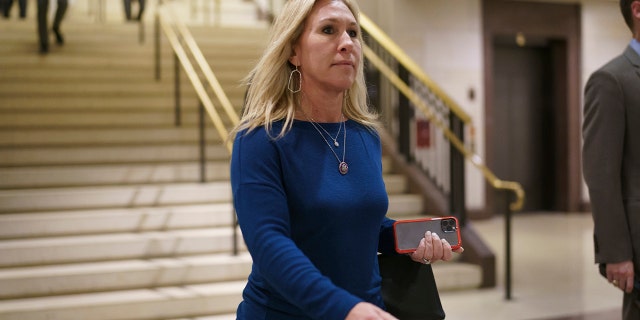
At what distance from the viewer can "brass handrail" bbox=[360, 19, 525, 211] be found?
6.07 meters

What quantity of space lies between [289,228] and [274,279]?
4.9 inches

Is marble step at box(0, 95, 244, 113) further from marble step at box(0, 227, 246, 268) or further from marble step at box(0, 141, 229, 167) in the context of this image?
marble step at box(0, 227, 246, 268)

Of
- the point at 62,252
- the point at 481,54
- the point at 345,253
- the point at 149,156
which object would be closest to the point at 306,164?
the point at 345,253

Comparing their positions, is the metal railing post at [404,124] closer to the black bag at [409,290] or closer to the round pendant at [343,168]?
the black bag at [409,290]

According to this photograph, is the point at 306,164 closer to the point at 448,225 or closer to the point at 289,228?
the point at 289,228

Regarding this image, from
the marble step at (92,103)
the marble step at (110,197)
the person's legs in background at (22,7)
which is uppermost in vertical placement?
the person's legs in background at (22,7)

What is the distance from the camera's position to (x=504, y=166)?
36.8ft

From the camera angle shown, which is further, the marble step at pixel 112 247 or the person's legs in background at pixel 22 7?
the person's legs in background at pixel 22 7

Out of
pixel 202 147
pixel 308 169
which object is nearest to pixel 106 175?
pixel 202 147

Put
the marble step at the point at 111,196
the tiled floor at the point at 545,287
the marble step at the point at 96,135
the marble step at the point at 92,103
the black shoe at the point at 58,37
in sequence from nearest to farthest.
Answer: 1. the tiled floor at the point at 545,287
2. the marble step at the point at 111,196
3. the marble step at the point at 96,135
4. the marble step at the point at 92,103
5. the black shoe at the point at 58,37

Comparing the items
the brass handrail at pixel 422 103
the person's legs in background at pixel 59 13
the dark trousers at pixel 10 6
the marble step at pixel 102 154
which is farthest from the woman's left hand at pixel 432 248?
the dark trousers at pixel 10 6

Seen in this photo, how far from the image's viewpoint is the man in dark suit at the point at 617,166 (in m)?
2.56

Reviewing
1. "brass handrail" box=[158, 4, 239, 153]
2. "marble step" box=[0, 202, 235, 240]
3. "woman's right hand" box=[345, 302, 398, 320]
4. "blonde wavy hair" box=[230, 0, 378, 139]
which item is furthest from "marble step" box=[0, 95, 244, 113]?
"woman's right hand" box=[345, 302, 398, 320]

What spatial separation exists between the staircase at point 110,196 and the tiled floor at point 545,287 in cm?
37
